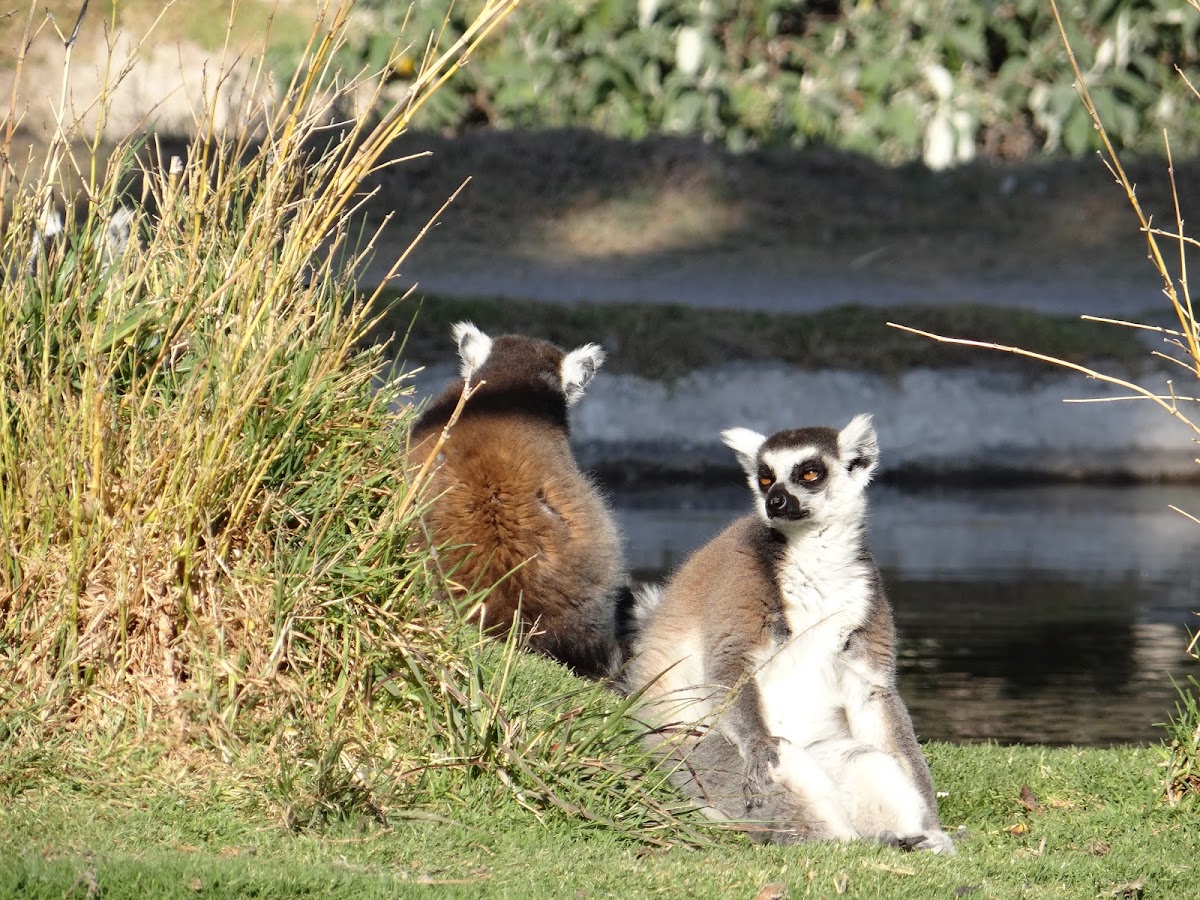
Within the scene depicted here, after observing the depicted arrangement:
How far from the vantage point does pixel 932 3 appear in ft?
74.8

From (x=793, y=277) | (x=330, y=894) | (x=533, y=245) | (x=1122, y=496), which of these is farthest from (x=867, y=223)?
(x=330, y=894)

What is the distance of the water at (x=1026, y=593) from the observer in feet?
24.7

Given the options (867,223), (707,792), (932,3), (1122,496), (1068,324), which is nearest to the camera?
(707,792)

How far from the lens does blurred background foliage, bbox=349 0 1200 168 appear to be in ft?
71.2

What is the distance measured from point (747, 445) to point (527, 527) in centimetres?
86

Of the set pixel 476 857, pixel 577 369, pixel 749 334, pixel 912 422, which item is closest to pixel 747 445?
pixel 577 369

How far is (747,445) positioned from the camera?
18.4 ft

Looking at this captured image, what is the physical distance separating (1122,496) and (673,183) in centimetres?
815

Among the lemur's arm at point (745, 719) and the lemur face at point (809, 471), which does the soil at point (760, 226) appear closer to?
the lemur face at point (809, 471)

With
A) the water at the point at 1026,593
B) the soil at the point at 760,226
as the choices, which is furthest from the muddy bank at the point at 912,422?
the soil at the point at 760,226

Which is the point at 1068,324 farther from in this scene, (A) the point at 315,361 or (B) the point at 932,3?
(A) the point at 315,361

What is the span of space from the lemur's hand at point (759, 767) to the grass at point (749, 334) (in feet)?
30.8

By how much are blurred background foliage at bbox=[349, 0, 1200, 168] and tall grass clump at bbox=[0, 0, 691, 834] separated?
16539 millimetres

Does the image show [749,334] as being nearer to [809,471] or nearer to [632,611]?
[632,611]
